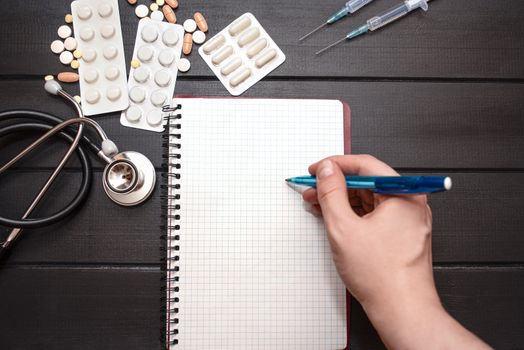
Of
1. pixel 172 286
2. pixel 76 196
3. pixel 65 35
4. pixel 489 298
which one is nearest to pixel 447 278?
pixel 489 298

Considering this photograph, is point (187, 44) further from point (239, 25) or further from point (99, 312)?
point (99, 312)

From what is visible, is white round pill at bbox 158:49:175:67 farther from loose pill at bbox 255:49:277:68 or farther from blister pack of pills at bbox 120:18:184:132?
loose pill at bbox 255:49:277:68

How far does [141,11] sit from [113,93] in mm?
176

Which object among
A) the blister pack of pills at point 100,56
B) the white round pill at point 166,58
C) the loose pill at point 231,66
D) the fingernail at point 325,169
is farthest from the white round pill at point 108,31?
the fingernail at point 325,169

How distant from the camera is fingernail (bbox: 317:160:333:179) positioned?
0.64 meters

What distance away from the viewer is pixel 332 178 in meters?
0.63

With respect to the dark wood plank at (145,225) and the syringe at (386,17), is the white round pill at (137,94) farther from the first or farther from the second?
the syringe at (386,17)

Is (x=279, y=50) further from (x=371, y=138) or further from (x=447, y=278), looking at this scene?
(x=447, y=278)

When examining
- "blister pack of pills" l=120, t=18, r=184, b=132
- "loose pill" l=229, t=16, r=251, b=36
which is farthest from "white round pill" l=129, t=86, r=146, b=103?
"loose pill" l=229, t=16, r=251, b=36

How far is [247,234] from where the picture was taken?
29.6 inches

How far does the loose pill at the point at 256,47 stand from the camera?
80 cm

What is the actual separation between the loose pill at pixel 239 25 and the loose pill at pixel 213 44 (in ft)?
0.08

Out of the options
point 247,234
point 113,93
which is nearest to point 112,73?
point 113,93

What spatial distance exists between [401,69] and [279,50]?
246 millimetres
